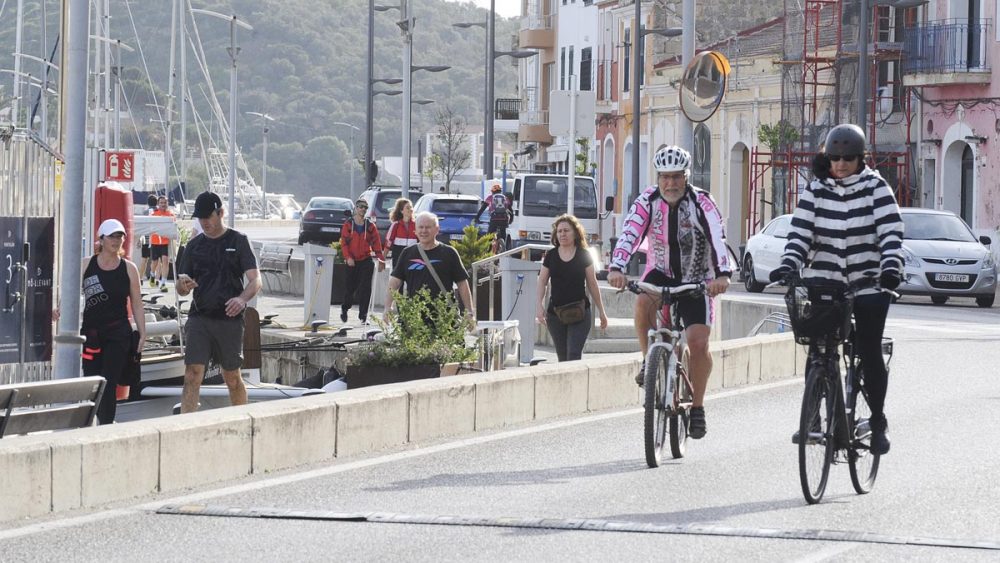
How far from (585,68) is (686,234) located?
200ft

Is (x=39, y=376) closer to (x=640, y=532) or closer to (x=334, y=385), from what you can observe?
(x=334, y=385)

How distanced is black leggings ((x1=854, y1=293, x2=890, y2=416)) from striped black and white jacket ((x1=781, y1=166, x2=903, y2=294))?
0.27ft

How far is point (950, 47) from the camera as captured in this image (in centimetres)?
4281

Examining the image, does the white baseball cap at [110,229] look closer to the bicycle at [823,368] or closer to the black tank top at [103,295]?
the black tank top at [103,295]

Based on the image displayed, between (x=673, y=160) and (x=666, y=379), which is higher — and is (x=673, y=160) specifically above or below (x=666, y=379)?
above

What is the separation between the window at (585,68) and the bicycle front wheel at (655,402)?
2381 inches

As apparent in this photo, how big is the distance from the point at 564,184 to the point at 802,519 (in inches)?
1418

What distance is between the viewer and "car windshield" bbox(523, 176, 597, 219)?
45031 mm

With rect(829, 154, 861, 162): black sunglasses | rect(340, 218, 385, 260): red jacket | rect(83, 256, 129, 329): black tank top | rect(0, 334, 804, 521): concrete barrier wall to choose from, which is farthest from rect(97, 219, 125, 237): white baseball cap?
rect(340, 218, 385, 260): red jacket

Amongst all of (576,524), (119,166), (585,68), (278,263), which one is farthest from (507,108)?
(576,524)

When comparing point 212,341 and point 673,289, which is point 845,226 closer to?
point 673,289

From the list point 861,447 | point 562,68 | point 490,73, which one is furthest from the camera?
point 562,68

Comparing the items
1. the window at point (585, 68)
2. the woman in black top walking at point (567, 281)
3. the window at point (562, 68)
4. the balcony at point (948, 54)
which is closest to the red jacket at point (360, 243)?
the woman in black top walking at point (567, 281)

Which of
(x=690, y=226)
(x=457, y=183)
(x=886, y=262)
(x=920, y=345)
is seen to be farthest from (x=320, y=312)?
(x=457, y=183)
